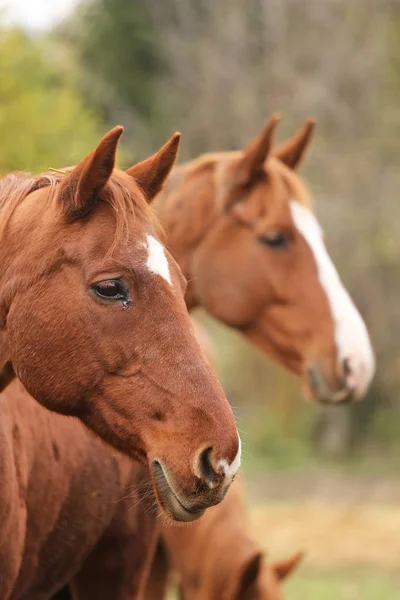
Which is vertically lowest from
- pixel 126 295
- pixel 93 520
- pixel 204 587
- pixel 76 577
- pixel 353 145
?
pixel 353 145

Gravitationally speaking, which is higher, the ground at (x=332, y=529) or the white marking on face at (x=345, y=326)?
the white marking on face at (x=345, y=326)

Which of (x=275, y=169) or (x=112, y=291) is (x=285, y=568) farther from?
(x=112, y=291)

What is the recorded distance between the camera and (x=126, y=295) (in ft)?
8.73

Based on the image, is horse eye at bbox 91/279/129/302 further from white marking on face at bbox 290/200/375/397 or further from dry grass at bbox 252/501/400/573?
dry grass at bbox 252/501/400/573

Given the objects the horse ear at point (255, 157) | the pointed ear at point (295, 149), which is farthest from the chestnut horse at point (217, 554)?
the pointed ear at point (295, 149)

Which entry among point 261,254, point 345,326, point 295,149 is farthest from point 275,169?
point 345,326

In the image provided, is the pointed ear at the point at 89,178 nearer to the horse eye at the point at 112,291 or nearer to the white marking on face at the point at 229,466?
the horse eye at the point at 112,291

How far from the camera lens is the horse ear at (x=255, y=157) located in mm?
4828

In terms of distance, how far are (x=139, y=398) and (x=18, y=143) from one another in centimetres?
388

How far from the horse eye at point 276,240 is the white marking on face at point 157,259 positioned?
2.21 metres

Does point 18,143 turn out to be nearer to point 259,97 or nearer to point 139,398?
point 139,398

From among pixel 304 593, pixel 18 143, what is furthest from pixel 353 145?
pixel 18 143

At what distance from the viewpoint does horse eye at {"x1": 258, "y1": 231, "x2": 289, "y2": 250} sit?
490 centimetres

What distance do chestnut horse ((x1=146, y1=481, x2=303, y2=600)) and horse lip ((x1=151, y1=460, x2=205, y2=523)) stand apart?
1890 mm
